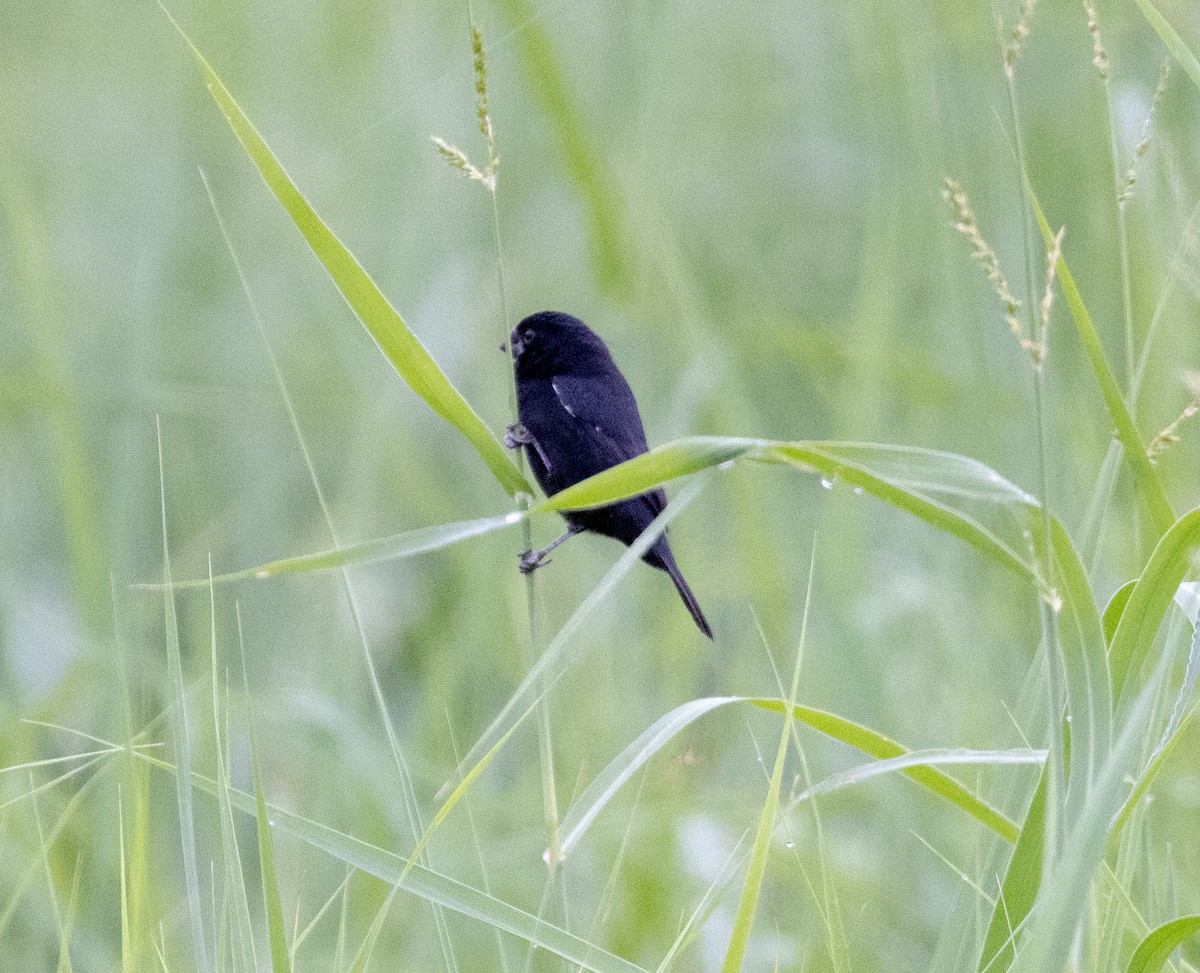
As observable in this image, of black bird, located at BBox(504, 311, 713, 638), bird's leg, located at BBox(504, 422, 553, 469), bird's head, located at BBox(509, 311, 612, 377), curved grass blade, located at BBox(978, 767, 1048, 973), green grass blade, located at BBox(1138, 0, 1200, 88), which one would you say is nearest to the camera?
curved grass blade, located at BBox(978, 767, 1048, 973)

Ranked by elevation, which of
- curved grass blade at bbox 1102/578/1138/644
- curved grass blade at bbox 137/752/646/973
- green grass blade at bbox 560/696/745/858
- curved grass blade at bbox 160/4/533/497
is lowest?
curved grass blade at bbox 137/752/646/973

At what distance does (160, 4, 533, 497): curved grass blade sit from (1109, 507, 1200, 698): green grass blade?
65 cm

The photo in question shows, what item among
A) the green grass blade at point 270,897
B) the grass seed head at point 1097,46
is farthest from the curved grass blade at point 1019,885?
the grass seed head at point 1097,46

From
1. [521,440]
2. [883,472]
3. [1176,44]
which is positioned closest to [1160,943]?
[883,472]

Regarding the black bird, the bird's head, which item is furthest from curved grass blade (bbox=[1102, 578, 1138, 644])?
the bird's head

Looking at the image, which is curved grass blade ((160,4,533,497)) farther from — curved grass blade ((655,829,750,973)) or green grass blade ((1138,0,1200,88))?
green grass blade ((1138,0,1200,88))

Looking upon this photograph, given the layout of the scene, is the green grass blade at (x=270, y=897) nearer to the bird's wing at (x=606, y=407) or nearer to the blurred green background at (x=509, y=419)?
the blurred green background at (x=509, y=419)

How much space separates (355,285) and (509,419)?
219 cm

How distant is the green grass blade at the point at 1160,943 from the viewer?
4.11 feet

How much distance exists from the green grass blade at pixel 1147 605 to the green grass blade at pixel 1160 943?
8.0 inches

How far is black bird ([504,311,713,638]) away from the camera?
2854 millimetres

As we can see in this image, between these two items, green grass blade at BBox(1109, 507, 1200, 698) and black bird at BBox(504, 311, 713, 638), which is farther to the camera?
black bird at BBox(504, 311, 713, 638)

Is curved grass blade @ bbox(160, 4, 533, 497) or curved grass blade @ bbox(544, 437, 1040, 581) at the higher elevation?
curved grass blade @ bbox(160, 4, 533, 497)

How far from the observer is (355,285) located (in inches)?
56.9
